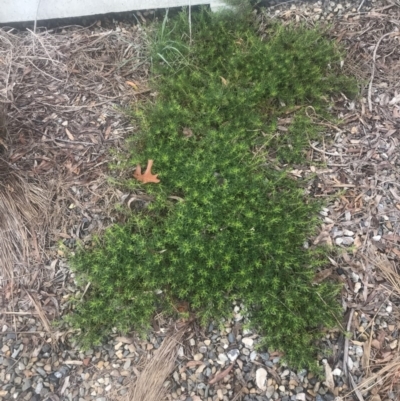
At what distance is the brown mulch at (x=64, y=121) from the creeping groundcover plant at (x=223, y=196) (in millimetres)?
243

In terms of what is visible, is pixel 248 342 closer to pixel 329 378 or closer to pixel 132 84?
pixel 329 378

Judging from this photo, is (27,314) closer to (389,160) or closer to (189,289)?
(189,289)

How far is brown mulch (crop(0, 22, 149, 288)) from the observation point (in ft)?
10.1

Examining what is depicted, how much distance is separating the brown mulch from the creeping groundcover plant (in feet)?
0.80

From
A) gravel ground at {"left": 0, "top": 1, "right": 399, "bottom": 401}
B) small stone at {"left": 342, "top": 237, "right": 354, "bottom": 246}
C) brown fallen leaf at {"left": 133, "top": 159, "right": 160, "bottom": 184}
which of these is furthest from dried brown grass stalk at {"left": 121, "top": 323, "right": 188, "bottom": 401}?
small stone at {"left": 342, "top": 237, "right": 354, "bottom": 246}

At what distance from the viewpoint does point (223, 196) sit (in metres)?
2.89

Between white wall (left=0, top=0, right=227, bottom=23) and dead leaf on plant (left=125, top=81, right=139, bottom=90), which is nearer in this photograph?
dead leaf on plant (left=125, top=81, right=139, bottom=90)

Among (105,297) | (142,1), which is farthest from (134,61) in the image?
(105,297)

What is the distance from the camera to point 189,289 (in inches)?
108

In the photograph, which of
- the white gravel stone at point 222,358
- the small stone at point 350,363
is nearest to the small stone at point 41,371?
the white gravel stone at point 222,358

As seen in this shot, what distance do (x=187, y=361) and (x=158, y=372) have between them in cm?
20

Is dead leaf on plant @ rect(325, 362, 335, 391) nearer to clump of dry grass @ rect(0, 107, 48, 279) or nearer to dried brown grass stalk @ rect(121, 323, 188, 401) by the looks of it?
dried brown grass stalk @ rect(121, 323, 188, 401)

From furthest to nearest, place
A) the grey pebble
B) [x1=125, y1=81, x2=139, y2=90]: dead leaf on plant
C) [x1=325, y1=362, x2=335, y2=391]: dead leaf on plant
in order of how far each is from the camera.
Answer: [x1=125, y1=81, x2=139, y2=90]: dead leaf on plant → the grey pebble → [x1=325, y1=362, x2=335, y2=391]: dead leaf on plant

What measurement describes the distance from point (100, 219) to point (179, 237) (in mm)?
664
